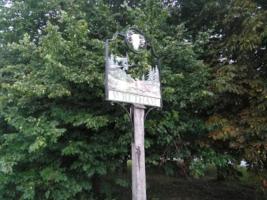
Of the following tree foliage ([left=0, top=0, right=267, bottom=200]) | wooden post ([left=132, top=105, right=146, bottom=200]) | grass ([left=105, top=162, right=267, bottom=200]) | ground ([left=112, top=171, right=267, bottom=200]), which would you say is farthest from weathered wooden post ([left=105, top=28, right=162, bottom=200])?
ground ([left=112, top=171, right=267, bottom=200])

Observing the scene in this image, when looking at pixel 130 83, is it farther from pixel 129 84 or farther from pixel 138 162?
pixel 138 162

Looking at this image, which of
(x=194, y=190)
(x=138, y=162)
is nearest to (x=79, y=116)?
(x=138, y=162)

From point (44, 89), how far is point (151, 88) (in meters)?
1.67

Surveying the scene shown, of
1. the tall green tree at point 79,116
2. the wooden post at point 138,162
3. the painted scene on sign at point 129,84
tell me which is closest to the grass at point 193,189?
the tall green tree at point 79,116

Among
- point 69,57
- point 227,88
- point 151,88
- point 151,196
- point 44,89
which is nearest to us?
point 151,88

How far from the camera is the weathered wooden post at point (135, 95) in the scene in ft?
11.1

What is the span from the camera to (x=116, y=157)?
5.40 m

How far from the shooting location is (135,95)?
352 cm

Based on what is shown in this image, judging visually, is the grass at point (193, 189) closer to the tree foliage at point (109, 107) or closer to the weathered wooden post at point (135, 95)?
the tree foliage at point (109, 107)

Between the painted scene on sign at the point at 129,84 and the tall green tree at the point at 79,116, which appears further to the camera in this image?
the tall green tree at the point at 79,116

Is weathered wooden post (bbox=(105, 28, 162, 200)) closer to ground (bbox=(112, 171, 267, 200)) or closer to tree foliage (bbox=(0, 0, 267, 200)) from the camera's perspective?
tree foliage (bbox=(0, 0, 267, 200))

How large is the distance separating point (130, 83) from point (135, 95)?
14 cm

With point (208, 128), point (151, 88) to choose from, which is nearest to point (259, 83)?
point (208, 128)

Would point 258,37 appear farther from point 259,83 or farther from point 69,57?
point 69,57
